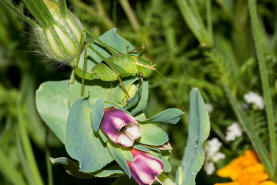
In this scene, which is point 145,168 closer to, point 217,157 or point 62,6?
point 62,6

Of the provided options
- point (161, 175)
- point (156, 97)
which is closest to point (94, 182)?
point (156, 97)

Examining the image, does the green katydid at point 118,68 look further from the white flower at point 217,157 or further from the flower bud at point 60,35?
the white flower at point 217,157

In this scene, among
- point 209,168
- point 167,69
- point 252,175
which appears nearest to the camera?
point 252,175

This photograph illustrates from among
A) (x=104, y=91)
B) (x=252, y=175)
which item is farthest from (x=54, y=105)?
(x=252, y=175)

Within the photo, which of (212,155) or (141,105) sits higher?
(141,105)

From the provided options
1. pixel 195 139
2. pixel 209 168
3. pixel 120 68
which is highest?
pixel 120 68

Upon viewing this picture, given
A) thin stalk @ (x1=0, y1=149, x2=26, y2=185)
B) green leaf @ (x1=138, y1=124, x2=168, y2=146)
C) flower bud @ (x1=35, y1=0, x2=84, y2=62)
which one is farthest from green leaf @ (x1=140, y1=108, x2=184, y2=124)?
thin stalk @ (x1=0, y1=149, x2=26, y2=185)

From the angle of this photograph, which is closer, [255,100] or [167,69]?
[255,100]

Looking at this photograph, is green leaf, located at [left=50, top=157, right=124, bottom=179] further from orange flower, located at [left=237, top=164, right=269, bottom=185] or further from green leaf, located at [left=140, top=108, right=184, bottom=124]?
orange flower, located at [left=237, top=164, right=269, bottom=185]

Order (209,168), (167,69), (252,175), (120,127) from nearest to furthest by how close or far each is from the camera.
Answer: (120,127) → (252,175) → (209,168) → (167,69)
